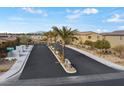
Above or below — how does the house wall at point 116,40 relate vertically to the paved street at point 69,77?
above

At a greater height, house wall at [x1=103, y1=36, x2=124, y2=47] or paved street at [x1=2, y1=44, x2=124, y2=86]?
house wall at [x1=103, y1=36, x2=124, y2=47]

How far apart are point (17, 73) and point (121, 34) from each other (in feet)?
104

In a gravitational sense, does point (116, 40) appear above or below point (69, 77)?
above

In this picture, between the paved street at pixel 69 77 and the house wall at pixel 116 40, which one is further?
the house wall at pixel 116 40

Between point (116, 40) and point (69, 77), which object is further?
point (116, 40)

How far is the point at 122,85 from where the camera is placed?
22500 millimetres

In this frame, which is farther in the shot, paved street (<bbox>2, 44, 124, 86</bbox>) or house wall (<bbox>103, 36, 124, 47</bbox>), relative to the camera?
house wall (<bbox>103, 36, 124, 47</bbox>)
